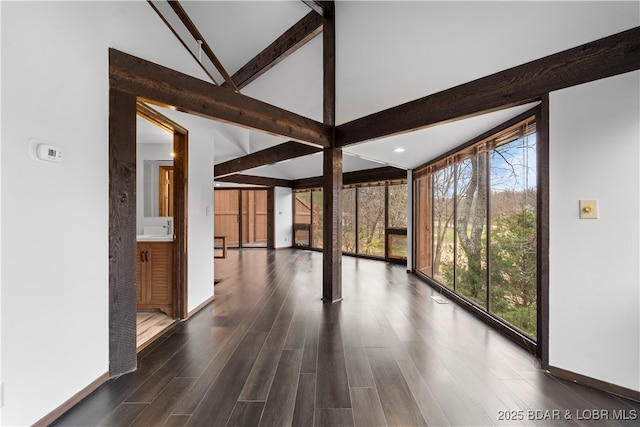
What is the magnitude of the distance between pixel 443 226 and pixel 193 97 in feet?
12.3

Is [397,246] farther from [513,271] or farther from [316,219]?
[513,271]

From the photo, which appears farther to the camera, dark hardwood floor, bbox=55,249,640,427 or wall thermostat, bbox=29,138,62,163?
dark hardwood floor, bbox=55,249,640,427

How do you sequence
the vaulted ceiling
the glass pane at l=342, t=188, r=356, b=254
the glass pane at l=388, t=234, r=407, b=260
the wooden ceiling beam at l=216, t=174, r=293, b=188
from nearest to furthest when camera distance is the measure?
the vaulted ceiling < the glass pane at l=388, t=234, r=407, b=260 < the glass pane at l=342, t=188, r=356, b=254 < the wooden ceiling beam at l=216, t=174, r=293, b=188

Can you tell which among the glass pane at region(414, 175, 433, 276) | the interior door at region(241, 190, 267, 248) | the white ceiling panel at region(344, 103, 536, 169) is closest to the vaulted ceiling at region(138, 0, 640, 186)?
the white ceiling panel at region(344, 103, 536, 169)

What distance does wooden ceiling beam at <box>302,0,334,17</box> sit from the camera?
9.99ft

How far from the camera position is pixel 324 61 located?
3.31 metres

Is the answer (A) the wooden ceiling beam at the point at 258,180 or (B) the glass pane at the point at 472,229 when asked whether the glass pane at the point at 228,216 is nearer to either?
(A) the wooden ceiling beam at the point at 258,180

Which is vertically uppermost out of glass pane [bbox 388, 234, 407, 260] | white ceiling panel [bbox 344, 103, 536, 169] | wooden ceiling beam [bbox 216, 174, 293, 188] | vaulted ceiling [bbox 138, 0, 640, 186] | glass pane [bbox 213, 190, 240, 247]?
vaulted ceiling [bbox 138, 0, 640, 186]

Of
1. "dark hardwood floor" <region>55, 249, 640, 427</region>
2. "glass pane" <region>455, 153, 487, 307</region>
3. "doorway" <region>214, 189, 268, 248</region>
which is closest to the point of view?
Result: "dark hardwood floor" <region>55, 249, 640, 427</region>

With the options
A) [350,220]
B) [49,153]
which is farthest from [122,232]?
[350,220]

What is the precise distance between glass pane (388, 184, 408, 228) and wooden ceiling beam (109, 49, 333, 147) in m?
3.77

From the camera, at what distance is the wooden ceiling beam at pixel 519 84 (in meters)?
1.61

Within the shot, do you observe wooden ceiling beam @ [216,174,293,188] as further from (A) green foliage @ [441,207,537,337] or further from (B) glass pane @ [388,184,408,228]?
(A) green foliage @ [441,207,537,337]

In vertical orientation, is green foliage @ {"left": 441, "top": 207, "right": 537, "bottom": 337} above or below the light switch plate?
below
